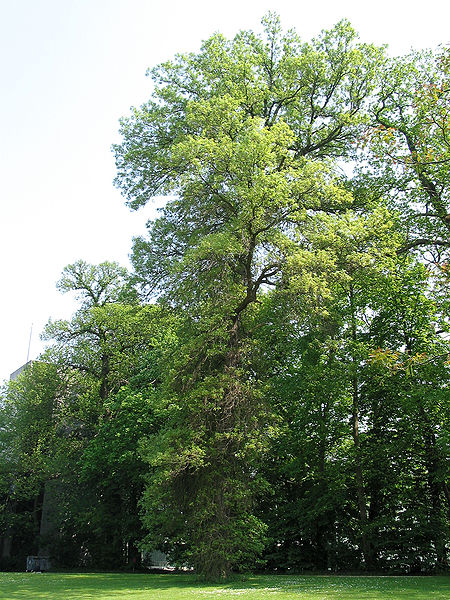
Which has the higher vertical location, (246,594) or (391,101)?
(391,101)

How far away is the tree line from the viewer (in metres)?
16.9

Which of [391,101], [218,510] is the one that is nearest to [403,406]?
[218,510]

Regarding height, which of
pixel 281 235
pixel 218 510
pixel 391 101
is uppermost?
pixel 391 101

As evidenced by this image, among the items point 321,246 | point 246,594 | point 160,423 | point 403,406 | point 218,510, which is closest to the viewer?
point 246,594

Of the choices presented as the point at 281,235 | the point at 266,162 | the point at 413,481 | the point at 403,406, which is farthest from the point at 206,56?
the point at 413,481

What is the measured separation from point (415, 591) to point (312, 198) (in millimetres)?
11135

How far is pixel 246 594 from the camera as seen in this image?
12.3 meters

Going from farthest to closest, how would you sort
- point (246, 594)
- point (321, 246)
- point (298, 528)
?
point (298, 528), point (321, 246), point (246, 594)

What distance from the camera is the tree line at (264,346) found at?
55.4 feet

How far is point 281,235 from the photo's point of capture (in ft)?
57.0

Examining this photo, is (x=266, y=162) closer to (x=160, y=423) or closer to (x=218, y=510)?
(x=218, y=510)

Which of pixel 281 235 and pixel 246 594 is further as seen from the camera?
pixel 281 235

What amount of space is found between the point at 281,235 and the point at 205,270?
2.60 metres

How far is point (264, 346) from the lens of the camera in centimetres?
1975
